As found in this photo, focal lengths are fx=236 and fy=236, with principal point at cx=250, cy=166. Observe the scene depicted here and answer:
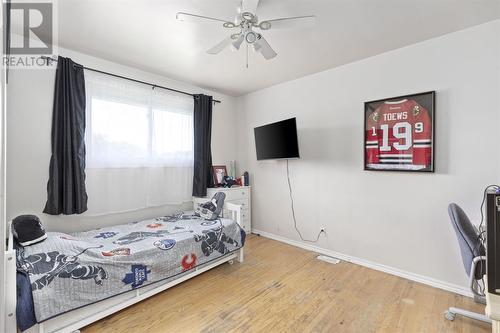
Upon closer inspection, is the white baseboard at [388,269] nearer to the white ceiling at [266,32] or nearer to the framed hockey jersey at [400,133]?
the framed hockey jersey at [400,133]

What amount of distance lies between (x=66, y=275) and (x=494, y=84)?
3.87m

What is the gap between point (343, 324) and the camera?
6.26 feet

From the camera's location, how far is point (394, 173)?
269 cm

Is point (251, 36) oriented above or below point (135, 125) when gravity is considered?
above

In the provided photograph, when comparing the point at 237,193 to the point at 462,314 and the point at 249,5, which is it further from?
the point at 462,314

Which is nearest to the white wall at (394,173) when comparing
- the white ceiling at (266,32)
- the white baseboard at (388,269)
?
the white baseboard at (388,269)

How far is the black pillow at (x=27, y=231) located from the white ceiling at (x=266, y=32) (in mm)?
1787

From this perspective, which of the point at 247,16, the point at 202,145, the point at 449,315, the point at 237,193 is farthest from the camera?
the point at 237,193

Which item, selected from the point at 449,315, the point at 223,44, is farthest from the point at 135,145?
the point at 449,315

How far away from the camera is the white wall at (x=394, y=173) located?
2.21 m

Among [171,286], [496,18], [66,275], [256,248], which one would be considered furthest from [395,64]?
[66,275]

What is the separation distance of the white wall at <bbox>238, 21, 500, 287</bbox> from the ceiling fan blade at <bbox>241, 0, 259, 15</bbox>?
1.37 meters

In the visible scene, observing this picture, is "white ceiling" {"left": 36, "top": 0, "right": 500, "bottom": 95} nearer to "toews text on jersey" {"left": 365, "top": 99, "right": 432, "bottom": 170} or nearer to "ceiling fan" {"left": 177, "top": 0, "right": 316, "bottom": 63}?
"ceiling fan" {"left": 177, "top": 0, "right": 316, "bottom": 63}

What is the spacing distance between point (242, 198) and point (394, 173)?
2287 mm
